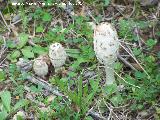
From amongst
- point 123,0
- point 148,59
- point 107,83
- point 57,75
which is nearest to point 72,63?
point 57,75

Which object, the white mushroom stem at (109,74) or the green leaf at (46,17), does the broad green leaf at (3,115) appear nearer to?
the white mushroom stem at (109,74)

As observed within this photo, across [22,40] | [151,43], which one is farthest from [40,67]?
[151,43]

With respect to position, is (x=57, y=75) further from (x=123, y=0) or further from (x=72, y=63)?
(x=123, y=0)

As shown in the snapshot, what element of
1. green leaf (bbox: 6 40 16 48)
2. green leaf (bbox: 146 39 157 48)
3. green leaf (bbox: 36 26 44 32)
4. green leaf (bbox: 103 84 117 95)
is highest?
green leaf (bbox: 36 26 44 32)

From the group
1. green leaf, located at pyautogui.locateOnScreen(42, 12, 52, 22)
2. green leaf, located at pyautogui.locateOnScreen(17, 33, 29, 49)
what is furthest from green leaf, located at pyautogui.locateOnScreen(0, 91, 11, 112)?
green leaf, located at pyautogui.locateOnScreen(42, 12, 52, 22)

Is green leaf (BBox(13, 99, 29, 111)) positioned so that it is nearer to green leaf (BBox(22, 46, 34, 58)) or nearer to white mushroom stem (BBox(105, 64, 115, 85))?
green leaf (BBox(22, 46, 34, 58))

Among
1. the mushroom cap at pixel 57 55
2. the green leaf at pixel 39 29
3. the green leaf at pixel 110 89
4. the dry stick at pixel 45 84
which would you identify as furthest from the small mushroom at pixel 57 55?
the green leaf at pixel 39 29
